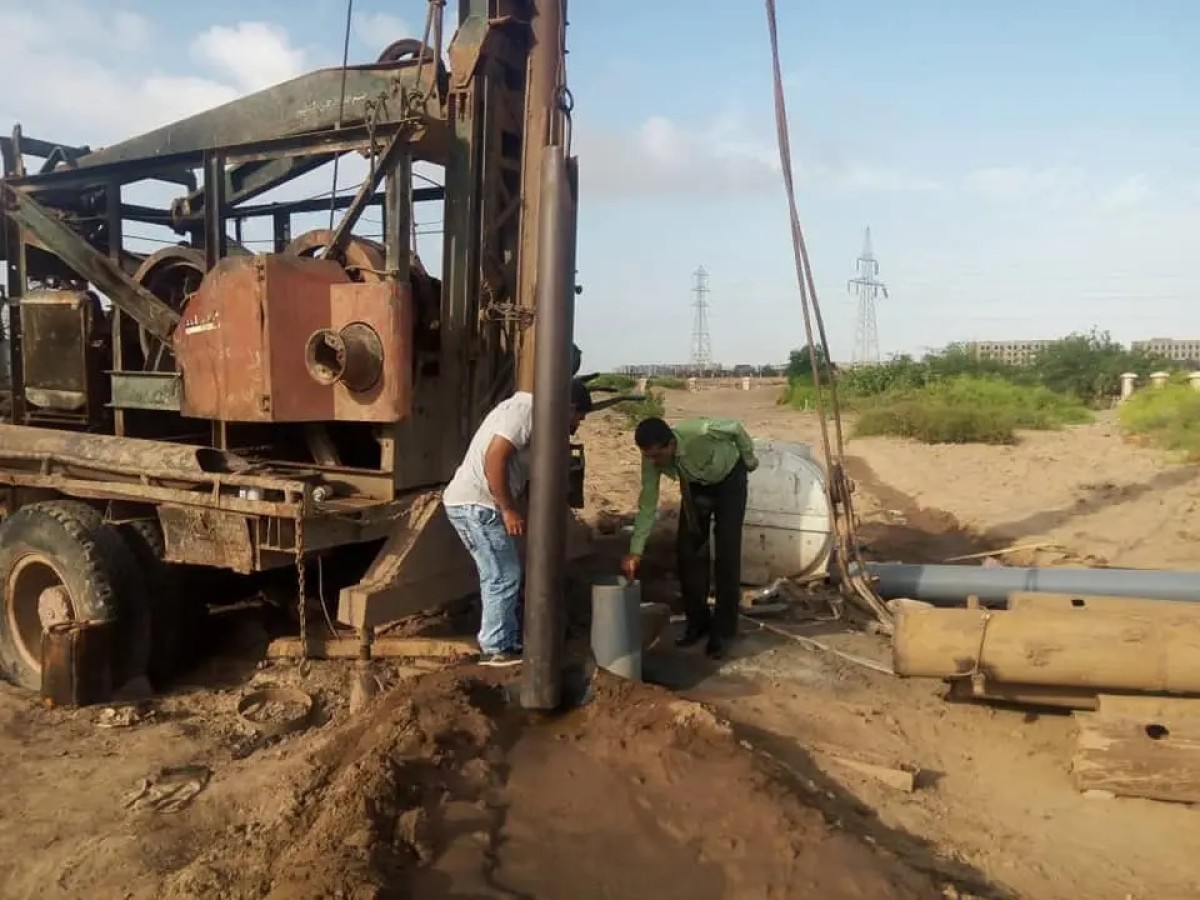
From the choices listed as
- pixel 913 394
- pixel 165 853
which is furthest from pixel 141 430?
pixel 913 394

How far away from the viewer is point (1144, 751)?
4500 mm

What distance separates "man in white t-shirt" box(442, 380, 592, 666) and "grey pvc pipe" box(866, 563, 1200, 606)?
3.28m

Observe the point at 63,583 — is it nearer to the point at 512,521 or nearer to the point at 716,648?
the point at 512,521

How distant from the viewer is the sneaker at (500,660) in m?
5.25

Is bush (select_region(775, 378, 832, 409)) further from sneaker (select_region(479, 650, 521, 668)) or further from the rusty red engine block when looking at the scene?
sneaker (select_region(479, 650, 521, 668))

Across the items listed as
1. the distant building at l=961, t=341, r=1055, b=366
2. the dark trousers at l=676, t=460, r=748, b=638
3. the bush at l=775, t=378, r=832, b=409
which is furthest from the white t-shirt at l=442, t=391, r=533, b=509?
the distant building at l=961, t=341, r=1055, b=366

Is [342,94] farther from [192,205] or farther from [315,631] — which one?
[315,631]

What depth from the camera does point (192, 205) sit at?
7887mm

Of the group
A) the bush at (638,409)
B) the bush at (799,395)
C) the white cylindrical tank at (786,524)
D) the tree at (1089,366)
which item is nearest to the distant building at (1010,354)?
the tree at (1089,366)

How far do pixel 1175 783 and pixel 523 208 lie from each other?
15.3ft

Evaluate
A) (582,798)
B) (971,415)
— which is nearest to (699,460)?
(582,798)

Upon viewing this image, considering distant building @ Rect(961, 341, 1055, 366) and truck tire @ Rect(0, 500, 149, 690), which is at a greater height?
distant building @ Rect(961, 341, 1055, 366)

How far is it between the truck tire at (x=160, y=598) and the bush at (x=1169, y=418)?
1593 cm

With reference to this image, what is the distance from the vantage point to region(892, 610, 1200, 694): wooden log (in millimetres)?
4738
